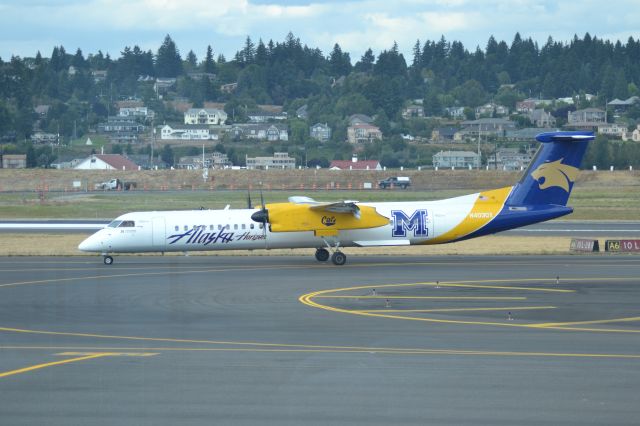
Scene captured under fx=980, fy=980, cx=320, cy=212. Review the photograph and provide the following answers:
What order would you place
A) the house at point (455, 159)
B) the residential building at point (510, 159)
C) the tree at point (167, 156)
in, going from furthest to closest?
the tree at point (167, 156) → the house at point (455, 159) → the residential building at point (510, 159)

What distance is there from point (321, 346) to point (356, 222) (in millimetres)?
18653

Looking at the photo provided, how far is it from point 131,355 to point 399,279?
1550cm

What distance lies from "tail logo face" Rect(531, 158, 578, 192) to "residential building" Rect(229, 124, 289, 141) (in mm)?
143317

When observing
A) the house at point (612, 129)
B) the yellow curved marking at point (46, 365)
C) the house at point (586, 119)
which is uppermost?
the house at point (586, 119)

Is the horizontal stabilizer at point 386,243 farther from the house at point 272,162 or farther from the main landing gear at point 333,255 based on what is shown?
the house at point 272,162

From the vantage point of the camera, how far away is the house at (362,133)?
184375 millimetres

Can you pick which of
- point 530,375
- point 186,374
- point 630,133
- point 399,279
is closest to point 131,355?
point 186,374

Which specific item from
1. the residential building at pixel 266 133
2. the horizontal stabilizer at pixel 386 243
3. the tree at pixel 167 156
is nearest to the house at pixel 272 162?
the tree at pixel 167 156

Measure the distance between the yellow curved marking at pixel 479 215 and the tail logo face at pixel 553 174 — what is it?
57.5 inches

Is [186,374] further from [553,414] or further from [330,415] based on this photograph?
[553,414]

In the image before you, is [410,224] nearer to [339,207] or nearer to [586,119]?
[339,207]

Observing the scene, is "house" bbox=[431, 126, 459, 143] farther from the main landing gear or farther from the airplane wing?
the airplane wing

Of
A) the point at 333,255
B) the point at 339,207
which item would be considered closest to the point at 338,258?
the point at 333,255

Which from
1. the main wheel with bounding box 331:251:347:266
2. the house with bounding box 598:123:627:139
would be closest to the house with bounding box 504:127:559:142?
the house with bounding box 598:123:627:139
